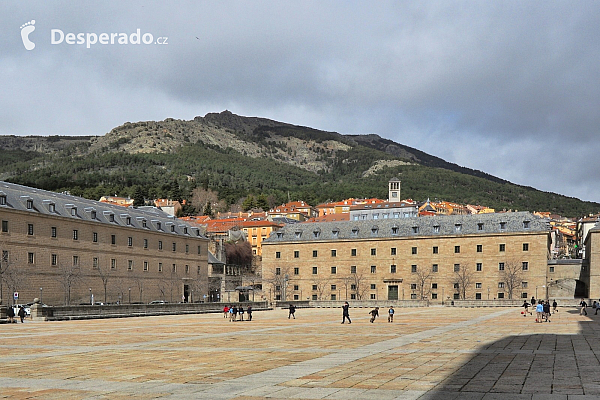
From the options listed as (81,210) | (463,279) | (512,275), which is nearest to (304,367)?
(81,210)

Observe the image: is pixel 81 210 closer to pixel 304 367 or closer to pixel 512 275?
pixel 512 275

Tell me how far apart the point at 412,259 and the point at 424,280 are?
3.38 meters

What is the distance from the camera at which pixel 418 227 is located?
90.3 m

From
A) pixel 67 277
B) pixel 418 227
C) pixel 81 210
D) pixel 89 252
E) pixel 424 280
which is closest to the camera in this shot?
pixel 67 277

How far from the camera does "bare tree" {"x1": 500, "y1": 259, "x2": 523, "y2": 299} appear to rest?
266 ft

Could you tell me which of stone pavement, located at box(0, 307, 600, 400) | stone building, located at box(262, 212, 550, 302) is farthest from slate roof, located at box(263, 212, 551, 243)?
stone pavement, located at box(0, 307, 600, 400)

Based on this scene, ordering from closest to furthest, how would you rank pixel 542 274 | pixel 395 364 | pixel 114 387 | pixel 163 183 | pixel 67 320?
pixel 114 387
pixel 395 364
pixel 67 320
pixel 542 274
pixel 163 183

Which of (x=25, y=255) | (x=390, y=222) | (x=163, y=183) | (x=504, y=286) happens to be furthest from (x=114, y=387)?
(x=163, y=183)

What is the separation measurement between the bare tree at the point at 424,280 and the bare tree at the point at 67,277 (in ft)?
144

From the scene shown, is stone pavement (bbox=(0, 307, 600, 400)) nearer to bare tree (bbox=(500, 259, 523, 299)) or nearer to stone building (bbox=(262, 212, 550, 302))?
bare tree (bbox=(500, 259, 523, 299))

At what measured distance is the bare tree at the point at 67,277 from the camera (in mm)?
65312

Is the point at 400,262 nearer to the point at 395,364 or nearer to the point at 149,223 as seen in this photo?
the point at 149,223

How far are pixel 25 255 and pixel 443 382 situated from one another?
5720 cm

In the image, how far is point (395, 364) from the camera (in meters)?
17.3
